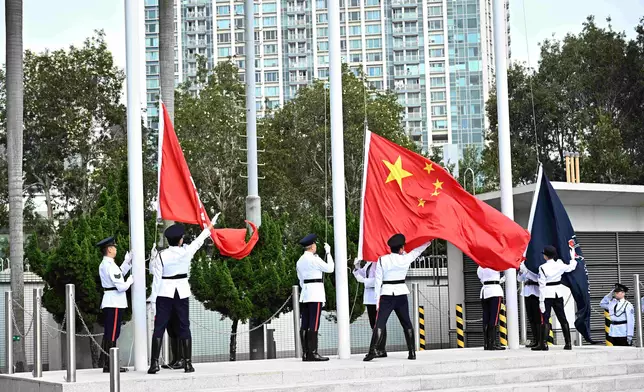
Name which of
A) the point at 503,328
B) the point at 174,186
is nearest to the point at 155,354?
the point at 174,186

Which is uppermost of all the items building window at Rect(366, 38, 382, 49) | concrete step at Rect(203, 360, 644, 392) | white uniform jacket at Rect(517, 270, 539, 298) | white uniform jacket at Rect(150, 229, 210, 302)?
building window at Rect(366, 38, 382, 49)

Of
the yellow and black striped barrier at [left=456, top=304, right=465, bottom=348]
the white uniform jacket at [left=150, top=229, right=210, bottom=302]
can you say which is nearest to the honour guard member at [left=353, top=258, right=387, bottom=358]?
the white uniform jacket at [left=150, top=229, right=210, bottom=302]

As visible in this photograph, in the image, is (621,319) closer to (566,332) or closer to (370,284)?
(566,332)

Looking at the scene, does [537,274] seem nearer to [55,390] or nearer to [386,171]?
[386,171]

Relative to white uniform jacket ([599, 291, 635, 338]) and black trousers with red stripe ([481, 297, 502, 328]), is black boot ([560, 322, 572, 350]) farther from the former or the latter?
white uniform jacket ([599, 291, 635, 338])

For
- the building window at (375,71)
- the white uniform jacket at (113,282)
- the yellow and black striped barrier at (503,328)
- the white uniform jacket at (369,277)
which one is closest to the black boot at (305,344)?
the white uniform jacket at (369,277)

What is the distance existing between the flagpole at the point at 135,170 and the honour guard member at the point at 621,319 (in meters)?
9.51

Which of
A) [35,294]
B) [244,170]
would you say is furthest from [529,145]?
[35,294]

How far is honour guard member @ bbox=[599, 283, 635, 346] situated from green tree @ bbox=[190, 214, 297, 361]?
6485 mm

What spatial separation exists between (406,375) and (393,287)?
4.60 feet

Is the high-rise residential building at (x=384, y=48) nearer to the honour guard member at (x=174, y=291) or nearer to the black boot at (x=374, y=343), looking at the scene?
the black boot at (x=374, y=343)

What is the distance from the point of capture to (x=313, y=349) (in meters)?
15.3

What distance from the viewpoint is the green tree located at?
21531 mm

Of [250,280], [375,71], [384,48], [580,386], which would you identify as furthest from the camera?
[375,71]
